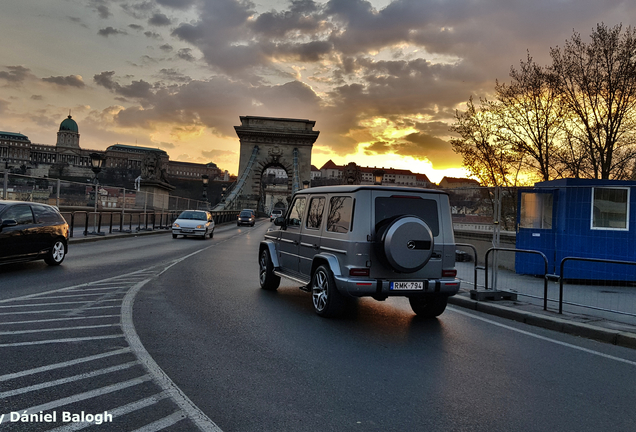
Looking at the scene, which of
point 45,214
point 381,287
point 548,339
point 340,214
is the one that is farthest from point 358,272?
point 45,214

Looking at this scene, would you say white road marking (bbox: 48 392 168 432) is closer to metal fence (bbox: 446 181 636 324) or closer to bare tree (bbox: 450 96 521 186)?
metal fence (bbox: 446 181 636 324)

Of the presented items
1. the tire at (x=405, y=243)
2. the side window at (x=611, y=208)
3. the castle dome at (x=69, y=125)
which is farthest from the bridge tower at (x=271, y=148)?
the castle dome at (x=69, y=125)

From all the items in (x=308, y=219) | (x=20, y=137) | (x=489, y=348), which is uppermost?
(x=20, y=137)

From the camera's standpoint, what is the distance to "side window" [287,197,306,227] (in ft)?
27.7

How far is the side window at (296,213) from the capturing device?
27.7 ft

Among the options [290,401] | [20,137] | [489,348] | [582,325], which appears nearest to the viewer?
[290,401]

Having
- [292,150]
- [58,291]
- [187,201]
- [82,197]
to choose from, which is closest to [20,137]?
[292,150]

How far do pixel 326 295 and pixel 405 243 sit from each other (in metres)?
→ 1.41

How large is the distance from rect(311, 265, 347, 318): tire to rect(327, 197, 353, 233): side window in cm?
62

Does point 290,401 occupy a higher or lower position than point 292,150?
lower

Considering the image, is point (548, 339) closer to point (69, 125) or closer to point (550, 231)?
point (550, 231)

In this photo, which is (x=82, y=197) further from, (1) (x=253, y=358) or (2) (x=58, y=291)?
(1) (x=253, y=358)

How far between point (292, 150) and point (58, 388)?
79.6 meters

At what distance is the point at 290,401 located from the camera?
3.73 m
